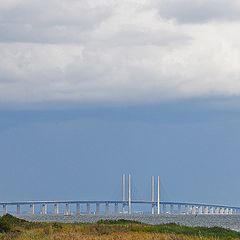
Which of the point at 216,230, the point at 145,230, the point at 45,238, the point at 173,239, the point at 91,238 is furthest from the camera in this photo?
the point at 216,230

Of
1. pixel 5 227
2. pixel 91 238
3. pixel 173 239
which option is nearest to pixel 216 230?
pixel 5 227

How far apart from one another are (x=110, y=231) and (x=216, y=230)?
45.4 feet

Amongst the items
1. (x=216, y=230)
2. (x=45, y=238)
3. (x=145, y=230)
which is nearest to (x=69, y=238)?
(x=45, y=238)

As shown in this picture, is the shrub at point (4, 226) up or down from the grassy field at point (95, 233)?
up

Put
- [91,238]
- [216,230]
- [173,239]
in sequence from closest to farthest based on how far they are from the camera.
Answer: [173,239] < [91,238] < [216,230]

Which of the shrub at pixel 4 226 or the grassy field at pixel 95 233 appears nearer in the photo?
the grassy field at pixel 95 233

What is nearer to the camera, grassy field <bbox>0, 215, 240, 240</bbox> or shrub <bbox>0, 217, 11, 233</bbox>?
grassy field <bbox>0, 215, 240, 240</bbox>

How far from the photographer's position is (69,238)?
4494 cm

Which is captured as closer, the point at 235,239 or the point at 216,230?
the point at 235,239

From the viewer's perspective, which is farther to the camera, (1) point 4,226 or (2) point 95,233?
(1) point 4,226

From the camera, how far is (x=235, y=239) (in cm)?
5378

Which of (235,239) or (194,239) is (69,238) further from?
(235,239)

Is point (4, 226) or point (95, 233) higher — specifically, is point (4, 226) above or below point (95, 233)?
above

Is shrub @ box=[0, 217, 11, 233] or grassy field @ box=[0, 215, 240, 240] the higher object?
shrub @ box=[0, 217, 11, 233]
